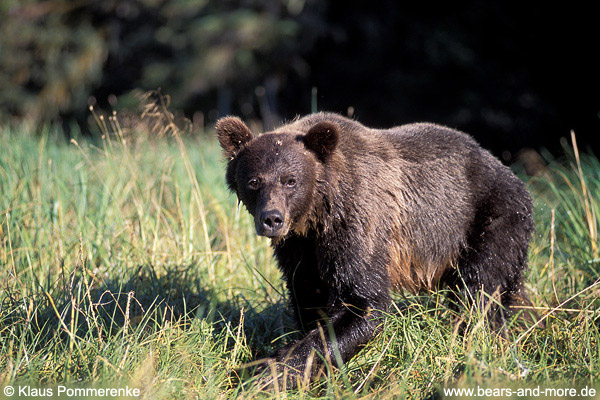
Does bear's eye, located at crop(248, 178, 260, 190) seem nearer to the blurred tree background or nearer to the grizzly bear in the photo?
the grizzly bear

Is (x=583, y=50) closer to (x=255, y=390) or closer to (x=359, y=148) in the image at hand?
(x=359, y=148)

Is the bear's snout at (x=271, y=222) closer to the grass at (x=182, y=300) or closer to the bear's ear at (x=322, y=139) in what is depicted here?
the bear's ear at (x=322, y=139)

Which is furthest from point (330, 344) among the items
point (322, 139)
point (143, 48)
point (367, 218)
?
point (143, 48)

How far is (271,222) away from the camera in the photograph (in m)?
3.55

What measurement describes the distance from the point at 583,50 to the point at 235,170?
43.2 ft

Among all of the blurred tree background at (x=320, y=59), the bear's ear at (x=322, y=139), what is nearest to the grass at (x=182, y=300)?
the bear's ear at (x=322, y=139)

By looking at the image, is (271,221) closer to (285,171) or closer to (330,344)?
(285,171)

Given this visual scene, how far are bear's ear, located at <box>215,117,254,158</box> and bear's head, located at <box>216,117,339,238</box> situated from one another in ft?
0.05

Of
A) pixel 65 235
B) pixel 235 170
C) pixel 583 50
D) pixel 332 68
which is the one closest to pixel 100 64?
pixel 332 68

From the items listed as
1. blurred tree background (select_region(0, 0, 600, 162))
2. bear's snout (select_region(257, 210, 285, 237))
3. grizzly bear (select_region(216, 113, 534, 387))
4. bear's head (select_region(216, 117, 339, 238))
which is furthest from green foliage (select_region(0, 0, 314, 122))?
bear's snout (select_region(257, 210, 285, 237))

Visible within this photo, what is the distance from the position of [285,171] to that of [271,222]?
1.26 ft

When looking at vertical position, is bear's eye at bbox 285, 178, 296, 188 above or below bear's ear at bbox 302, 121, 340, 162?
below

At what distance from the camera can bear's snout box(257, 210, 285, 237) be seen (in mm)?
3529

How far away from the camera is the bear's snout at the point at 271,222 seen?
3.53m
